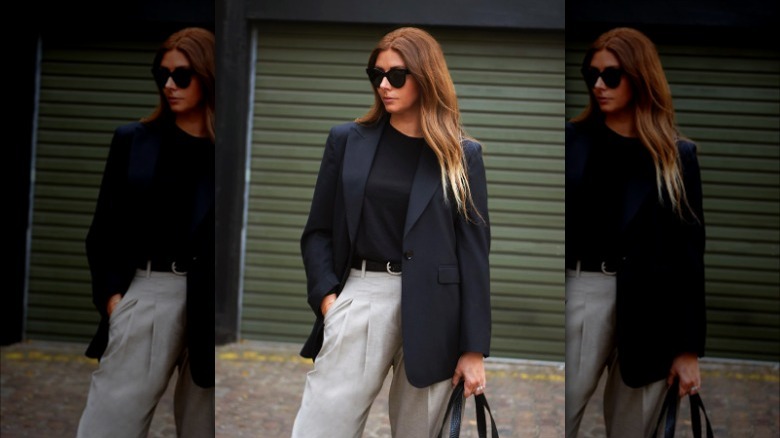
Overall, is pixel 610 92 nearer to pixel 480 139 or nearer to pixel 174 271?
pixel 480 139

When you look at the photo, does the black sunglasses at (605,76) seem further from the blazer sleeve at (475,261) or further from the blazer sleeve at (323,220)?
the blazer sleeve at (323,220)

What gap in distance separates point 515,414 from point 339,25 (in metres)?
1.84

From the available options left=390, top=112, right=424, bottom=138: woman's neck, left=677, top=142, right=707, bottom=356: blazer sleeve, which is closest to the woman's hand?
left=677, top=142, right=707, bottom=356: blazer sleeve

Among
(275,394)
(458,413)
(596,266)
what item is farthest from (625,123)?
(275,394)

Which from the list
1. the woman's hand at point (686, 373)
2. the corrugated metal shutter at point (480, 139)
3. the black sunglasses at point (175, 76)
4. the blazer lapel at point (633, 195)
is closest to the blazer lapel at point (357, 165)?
the corrugated metal shutter at point (480, 139)

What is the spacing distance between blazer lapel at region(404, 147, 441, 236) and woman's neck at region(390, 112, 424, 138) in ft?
0.22

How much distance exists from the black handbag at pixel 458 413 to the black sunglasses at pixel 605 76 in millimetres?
1255

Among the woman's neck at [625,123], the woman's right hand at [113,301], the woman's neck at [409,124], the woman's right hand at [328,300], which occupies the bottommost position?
the woman's right hand at [113,301]

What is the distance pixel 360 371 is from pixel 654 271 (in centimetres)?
117

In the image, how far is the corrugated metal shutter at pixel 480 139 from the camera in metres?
3.23

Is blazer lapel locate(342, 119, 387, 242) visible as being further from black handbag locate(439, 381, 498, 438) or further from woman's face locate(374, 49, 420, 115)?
black handbag locate(439, 381, 498, 438)

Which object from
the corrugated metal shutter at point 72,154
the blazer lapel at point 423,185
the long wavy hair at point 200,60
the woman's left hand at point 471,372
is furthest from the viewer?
the corrugated metal shutter at point 72,154

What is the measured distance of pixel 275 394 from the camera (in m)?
3.87

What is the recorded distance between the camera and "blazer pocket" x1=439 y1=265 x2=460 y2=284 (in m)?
2.87
